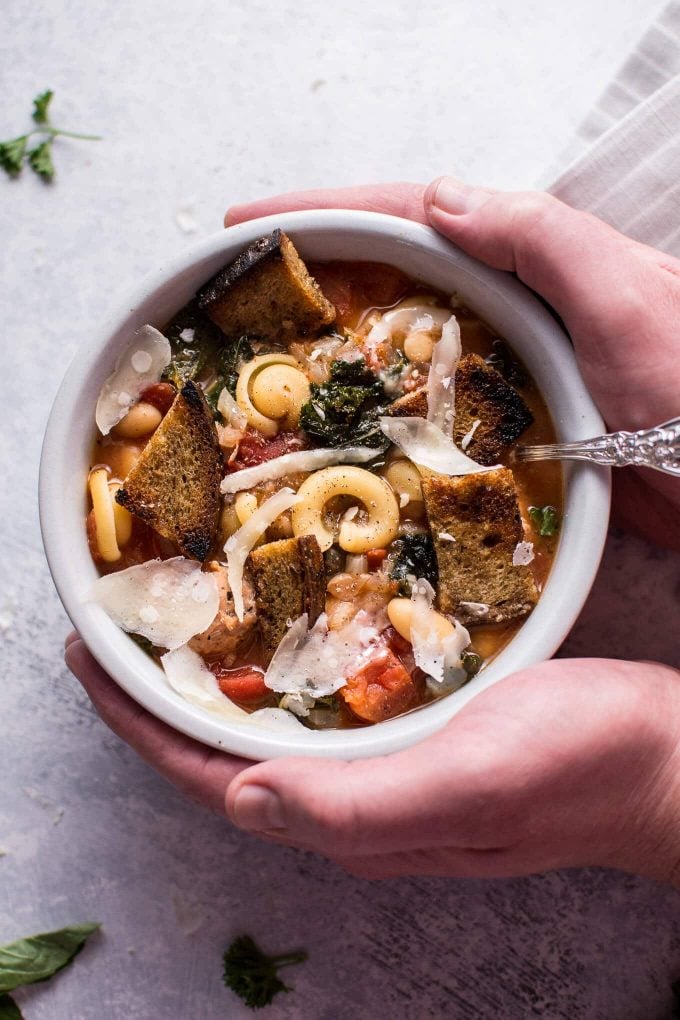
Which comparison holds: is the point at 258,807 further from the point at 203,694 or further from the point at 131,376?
the point at 131,376

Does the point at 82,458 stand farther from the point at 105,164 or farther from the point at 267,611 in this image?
the point at 105,164

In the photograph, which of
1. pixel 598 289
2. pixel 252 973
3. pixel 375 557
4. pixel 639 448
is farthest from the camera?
pixel 252 973

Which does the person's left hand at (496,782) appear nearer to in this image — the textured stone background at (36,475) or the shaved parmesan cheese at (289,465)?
the textured stone background at (36,475)

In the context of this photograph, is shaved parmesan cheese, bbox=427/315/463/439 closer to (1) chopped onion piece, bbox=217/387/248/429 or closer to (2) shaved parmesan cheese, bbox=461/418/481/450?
(2) shaved parmesan cheese, bbox=461/418/481/450

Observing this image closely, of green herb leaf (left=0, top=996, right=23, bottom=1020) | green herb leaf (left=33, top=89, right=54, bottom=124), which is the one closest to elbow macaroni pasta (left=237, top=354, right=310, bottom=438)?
green herb leaf (left=33, top=89, right=54, bottom=124)

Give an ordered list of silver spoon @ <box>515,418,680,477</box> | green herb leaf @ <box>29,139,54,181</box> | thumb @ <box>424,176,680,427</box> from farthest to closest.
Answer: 1. green herb leaf @ <box>29,139,54,181</box>
2. thumb @ <box>424,176,680,427</box>
3. silver spoon @ <box>515,418,680,477</box>

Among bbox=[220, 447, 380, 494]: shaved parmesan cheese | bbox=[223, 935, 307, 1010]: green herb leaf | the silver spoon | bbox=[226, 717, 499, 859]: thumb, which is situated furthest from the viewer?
bbox=[223, 935, 307, 1010]: green herb leaf

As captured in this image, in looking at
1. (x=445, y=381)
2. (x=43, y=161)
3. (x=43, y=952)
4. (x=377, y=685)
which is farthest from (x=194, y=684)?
(x=43, y=161)
